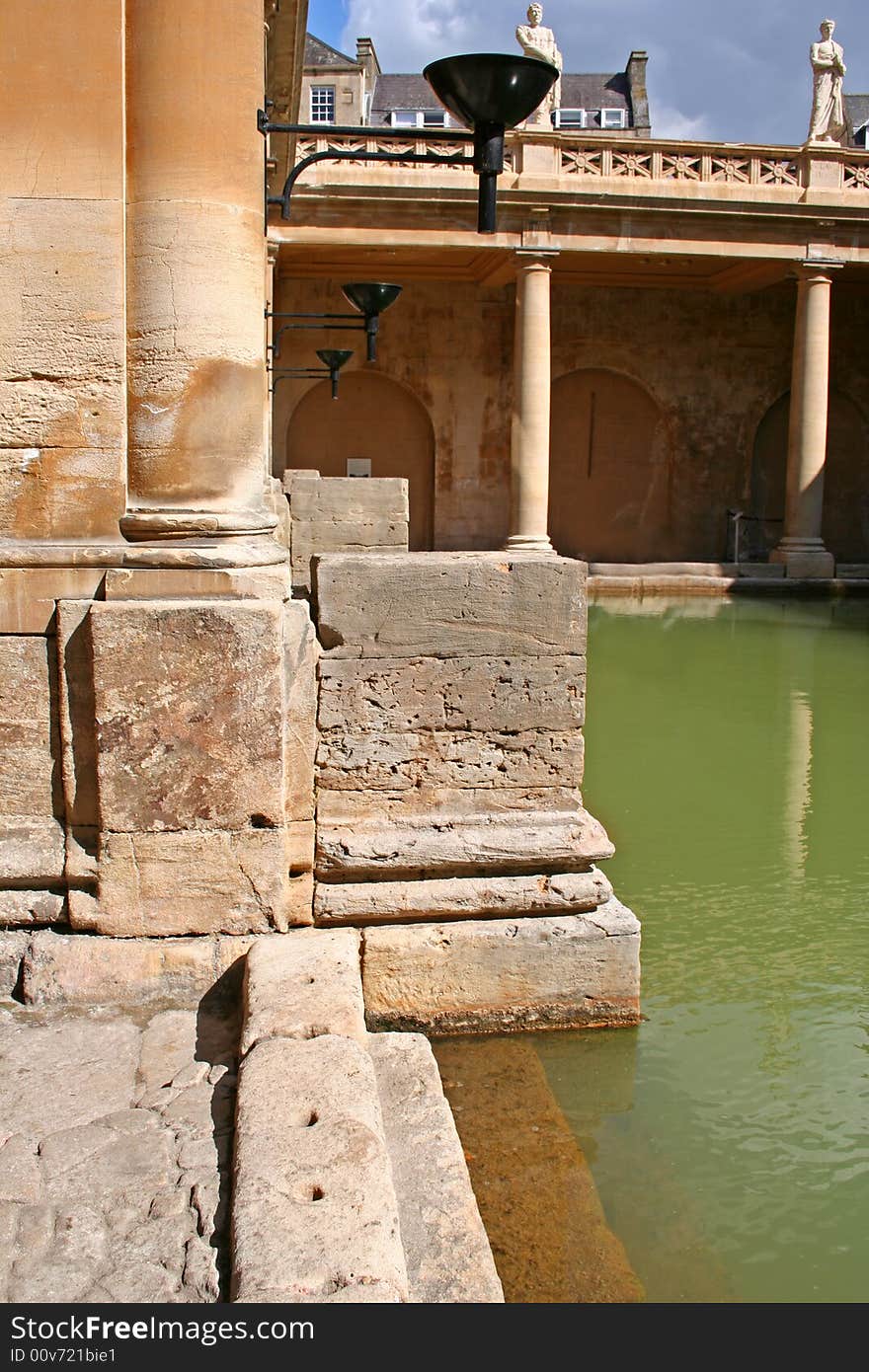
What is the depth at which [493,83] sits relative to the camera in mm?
4039

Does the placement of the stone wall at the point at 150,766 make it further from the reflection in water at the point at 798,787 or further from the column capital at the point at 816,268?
the column capital at the point at 816,268

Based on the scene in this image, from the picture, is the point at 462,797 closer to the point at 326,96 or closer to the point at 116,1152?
the point at 116,1152

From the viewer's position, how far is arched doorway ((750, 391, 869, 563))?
2503cm

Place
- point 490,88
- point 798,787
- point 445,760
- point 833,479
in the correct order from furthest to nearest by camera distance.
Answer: point 833,479 < point 798,787 < point 445,760 < point 490,88

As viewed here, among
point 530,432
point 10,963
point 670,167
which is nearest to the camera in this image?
point 10,963

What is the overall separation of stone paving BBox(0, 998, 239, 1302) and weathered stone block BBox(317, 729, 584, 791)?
868 mm

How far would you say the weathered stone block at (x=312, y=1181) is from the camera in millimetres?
2395

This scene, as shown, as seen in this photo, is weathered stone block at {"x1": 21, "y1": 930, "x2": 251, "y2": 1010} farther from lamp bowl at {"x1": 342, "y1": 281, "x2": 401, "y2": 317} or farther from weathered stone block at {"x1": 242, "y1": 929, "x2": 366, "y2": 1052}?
lamp bowl at {"x1": 342, "y1": 281, "x2": 401, "y2": 317}

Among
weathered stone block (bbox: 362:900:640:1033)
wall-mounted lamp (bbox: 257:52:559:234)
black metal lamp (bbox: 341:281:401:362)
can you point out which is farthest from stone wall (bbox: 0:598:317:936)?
black metal lamp (bbox: 341:281:401:362)

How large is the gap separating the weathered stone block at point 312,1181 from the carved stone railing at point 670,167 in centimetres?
1708

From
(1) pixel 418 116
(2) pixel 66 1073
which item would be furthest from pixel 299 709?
(1) pixel 418 116

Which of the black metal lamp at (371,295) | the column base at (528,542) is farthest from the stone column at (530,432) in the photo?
the black metal lamp at (371,295)

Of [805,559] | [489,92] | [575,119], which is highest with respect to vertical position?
[575,119]

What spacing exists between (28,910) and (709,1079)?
7.26 ft
